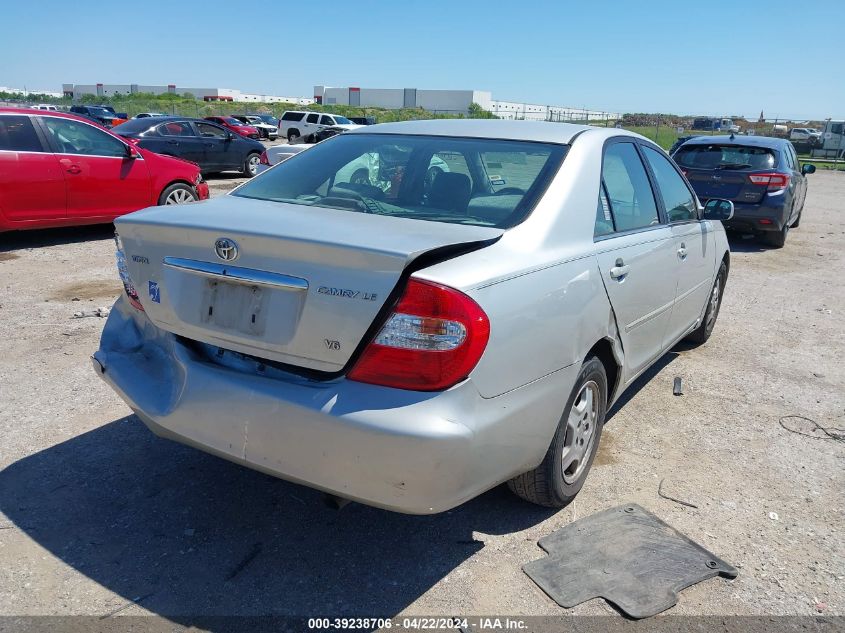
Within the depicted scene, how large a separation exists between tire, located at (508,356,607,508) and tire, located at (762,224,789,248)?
8.95 metres

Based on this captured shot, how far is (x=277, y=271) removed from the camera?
244 cm

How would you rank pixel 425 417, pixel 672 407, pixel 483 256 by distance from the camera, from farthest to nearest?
pixel 672 407
pixel 483 256
pixel 425 417

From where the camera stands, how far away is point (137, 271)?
9.59ft

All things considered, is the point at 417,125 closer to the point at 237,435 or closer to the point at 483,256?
the point at 483,256

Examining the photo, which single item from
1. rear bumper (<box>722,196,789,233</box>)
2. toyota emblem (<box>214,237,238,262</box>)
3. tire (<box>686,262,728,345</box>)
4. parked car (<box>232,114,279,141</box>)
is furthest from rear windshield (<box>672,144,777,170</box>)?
parked car (<box>232,114,279,141</box>)

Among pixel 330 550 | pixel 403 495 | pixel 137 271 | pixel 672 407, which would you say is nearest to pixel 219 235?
pixel 137 271

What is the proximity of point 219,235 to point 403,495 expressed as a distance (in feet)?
3.84

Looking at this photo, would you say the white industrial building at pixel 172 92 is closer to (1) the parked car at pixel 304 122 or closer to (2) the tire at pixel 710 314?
(1) the parked car at pixel 304 122

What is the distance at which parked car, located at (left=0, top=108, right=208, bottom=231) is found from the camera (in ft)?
25.9

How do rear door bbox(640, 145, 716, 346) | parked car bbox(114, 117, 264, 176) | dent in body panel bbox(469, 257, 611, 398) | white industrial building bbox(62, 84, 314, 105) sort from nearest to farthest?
dent in body panel bbox(469, 257, 611, 398) → rear door bbox(640, 145, 716, 346) → parked car bbox(114, 117, 264, 176) → white industrial building bbox(62, 84, 314, 105)

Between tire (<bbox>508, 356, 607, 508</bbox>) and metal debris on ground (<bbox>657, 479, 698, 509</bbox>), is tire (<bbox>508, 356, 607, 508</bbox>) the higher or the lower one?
the higher one

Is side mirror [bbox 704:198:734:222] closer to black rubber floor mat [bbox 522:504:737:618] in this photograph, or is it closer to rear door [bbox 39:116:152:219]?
black rubber floor mat [bbox 522:504:737:618]

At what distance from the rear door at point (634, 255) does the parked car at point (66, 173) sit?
273 inches

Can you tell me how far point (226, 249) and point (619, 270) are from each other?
1.83m
